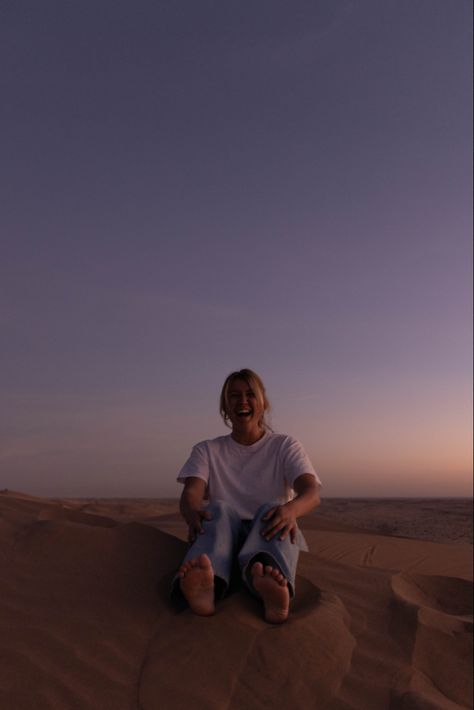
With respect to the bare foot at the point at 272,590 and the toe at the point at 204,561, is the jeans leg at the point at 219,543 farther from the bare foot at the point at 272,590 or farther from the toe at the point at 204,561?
the bare foot at the point at 272,590

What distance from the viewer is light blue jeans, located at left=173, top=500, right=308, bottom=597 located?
2.80m

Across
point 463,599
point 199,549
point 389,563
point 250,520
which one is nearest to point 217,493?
point 250,520

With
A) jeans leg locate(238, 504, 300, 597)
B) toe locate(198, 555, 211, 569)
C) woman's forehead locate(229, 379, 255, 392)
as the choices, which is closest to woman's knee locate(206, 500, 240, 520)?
jeans leg locate(238, 504, 300, 597)

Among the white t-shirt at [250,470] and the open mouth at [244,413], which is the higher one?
the open mouth at [244,413]

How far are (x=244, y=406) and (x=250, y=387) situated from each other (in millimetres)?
126

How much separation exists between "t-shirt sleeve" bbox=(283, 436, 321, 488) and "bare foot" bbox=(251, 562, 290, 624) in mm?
726

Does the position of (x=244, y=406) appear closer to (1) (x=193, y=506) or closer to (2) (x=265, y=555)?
(1) (x=193, y=506)

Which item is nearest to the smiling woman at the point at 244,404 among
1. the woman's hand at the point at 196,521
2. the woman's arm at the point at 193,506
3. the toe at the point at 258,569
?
the woman's arm at the point at 193,506

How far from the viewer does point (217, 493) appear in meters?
3.47

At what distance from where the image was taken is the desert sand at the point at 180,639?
2.34 metres

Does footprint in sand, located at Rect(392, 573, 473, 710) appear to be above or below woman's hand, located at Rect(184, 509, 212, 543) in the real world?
below

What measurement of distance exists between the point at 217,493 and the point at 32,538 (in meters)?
1.22

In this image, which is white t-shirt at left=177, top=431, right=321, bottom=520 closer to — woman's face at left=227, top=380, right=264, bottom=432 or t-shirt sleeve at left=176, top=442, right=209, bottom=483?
t-shirt sleeve at left=176, top=442, right=209, bottom=483

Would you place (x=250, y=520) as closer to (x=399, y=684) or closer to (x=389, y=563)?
(x=399, y=684)
